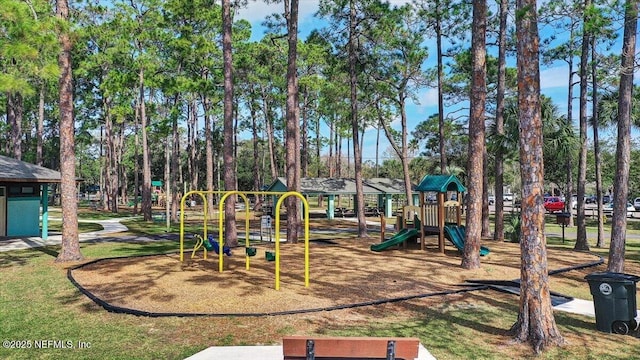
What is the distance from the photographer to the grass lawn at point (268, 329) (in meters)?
5.77

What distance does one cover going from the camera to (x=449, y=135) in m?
35.2

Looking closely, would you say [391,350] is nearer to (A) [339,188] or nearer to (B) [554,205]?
(A) [339,188]

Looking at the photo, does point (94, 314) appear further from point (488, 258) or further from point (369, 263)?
point (488, 258)

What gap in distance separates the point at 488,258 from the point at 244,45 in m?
22.6

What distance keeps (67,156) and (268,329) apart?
31.2 ft

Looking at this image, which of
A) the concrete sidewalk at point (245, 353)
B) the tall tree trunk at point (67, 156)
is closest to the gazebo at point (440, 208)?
A: the concrete sidewalk at point (245, 353)

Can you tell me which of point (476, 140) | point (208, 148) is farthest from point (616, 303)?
point (208, 148)

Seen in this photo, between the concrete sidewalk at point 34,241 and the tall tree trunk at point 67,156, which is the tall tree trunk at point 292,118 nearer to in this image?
the tall tree trunk at point 67,156

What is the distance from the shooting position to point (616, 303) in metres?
6.60

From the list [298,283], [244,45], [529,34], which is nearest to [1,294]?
[298,283]

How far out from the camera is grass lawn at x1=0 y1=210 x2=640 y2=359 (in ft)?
18.9

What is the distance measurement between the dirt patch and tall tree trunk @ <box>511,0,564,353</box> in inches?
109

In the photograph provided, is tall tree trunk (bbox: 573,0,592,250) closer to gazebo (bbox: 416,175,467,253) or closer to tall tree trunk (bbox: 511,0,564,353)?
gazebo (bbox: 416,175,467,253)

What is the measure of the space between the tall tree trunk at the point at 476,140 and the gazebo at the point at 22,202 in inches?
639
